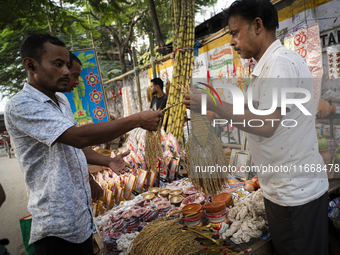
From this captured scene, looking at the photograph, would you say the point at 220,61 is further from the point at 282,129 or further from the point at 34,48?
the point at 34,48

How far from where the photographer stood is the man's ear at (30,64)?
53.1 inches

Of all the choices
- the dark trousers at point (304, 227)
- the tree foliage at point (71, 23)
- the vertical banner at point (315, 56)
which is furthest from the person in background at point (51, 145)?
the tree foliage at point (71, 23)

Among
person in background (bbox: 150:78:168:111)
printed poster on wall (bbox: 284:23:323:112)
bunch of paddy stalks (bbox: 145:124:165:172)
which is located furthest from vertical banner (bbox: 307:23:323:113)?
person in background (bbox: 150:78:168:111)

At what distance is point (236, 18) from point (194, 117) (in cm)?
74

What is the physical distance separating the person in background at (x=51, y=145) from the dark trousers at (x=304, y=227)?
1073 millimetres

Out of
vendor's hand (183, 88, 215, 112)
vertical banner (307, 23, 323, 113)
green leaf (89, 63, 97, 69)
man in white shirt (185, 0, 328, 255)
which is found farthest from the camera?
green leaf (89, 63, 97, 69)

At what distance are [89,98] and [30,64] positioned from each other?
3311mm

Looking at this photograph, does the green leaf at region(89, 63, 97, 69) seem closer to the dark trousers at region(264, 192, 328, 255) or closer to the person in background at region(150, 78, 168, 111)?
the person in background at region(150, 78, 168, 111)

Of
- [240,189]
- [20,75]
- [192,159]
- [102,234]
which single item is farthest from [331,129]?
[20,75]

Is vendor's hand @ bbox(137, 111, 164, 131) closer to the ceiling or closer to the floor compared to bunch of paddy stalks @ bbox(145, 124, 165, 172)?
closer to the ceiling

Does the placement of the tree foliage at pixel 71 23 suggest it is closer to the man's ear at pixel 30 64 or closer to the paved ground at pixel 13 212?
the man's ear at pixel 30 64

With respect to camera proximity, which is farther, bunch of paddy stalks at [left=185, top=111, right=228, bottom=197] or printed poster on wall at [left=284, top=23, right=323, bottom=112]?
printed poster on wall at [left=284, top=23, right=323, bottom=112]

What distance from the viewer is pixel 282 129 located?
49.0 inches

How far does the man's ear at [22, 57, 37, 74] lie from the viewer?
1349 mm
